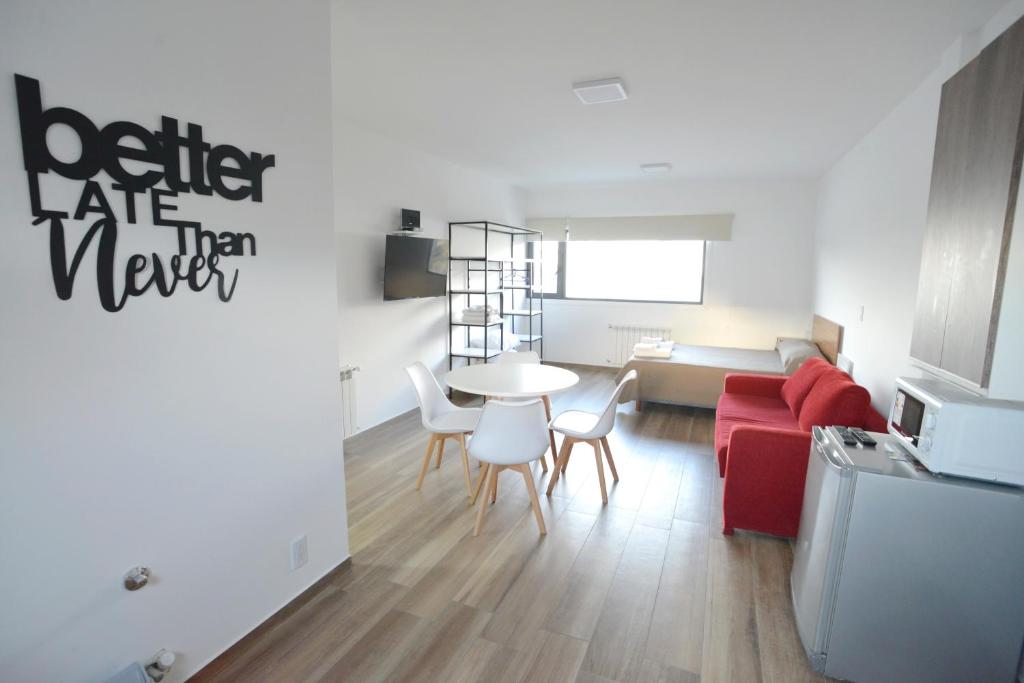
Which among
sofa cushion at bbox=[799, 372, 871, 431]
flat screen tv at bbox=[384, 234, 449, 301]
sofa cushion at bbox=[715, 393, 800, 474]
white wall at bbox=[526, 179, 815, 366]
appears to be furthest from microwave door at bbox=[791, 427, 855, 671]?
white wall at bbox=[526, 179, 815, 366]

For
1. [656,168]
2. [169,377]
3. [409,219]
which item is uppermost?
[656,168]

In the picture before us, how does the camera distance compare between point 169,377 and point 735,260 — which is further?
point 735,260

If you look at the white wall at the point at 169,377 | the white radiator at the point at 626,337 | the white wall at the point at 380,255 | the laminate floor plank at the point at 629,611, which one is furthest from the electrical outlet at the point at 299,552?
the white radiator at the point at 626,337

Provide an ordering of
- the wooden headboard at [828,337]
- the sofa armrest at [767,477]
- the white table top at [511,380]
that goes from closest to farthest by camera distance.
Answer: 1. the sofa armrest at [767,477]
2. the white table top at [511,380]
3. the wooden headboard at [828,337]

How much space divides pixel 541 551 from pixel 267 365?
166 centimetres

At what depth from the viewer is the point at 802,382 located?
361 centimetres

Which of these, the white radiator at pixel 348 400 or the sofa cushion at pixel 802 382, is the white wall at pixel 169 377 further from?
the sofa cushion at pixel 802 382

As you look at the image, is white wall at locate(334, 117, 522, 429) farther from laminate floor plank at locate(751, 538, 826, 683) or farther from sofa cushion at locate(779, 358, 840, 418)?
sofa cushion at locate(779, 358, 840, 418)

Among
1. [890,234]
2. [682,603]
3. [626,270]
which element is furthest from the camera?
[626,270]

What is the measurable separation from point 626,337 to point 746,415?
3345 millimetres

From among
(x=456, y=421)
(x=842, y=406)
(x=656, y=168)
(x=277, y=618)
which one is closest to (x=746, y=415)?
(x=842, y=406)

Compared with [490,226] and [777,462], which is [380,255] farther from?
[777,462]

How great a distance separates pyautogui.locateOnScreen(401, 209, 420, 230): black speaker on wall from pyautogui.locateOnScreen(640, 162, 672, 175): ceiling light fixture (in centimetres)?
249

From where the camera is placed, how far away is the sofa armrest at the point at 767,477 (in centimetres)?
260
